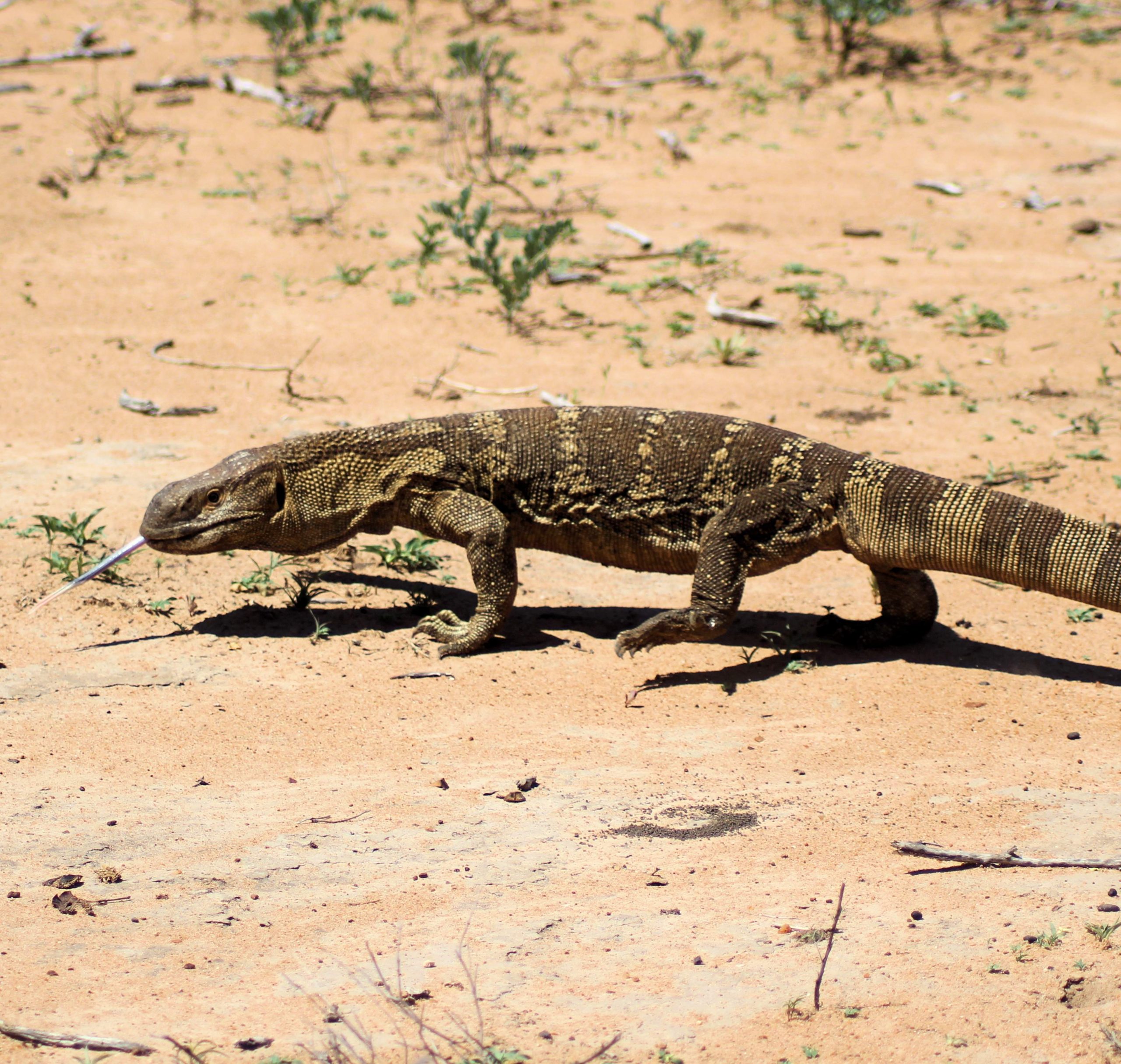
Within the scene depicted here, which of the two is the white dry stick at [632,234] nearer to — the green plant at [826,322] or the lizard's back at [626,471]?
the green plant at [826,322]

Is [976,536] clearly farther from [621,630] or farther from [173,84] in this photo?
[173,84]

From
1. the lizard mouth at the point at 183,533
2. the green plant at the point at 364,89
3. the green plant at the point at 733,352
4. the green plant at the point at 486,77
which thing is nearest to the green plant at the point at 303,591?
the lizard mouth at the point at 183,533

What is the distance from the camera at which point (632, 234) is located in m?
12.4

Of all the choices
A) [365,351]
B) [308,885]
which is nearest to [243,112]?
[365,351]

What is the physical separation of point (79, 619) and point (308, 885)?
2.67m

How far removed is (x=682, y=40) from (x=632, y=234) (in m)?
7.08

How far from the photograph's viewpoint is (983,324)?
10.3 meters

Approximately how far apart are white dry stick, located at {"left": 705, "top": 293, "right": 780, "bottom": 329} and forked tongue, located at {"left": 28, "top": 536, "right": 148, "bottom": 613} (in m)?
5.98

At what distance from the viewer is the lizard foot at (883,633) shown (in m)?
6.11

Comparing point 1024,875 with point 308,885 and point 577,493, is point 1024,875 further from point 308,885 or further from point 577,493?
point 577,493

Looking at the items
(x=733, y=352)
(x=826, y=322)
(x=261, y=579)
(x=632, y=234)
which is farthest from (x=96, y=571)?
(x=632, y=234)

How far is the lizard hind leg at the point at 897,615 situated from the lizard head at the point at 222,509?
2.85 meters

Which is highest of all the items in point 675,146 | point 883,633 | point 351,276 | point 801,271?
point 675,146

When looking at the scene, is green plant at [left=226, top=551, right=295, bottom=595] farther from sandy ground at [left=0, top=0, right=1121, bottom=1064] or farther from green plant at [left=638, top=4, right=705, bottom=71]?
green plant at [left=638, top=4, right=705, bottom=71]
